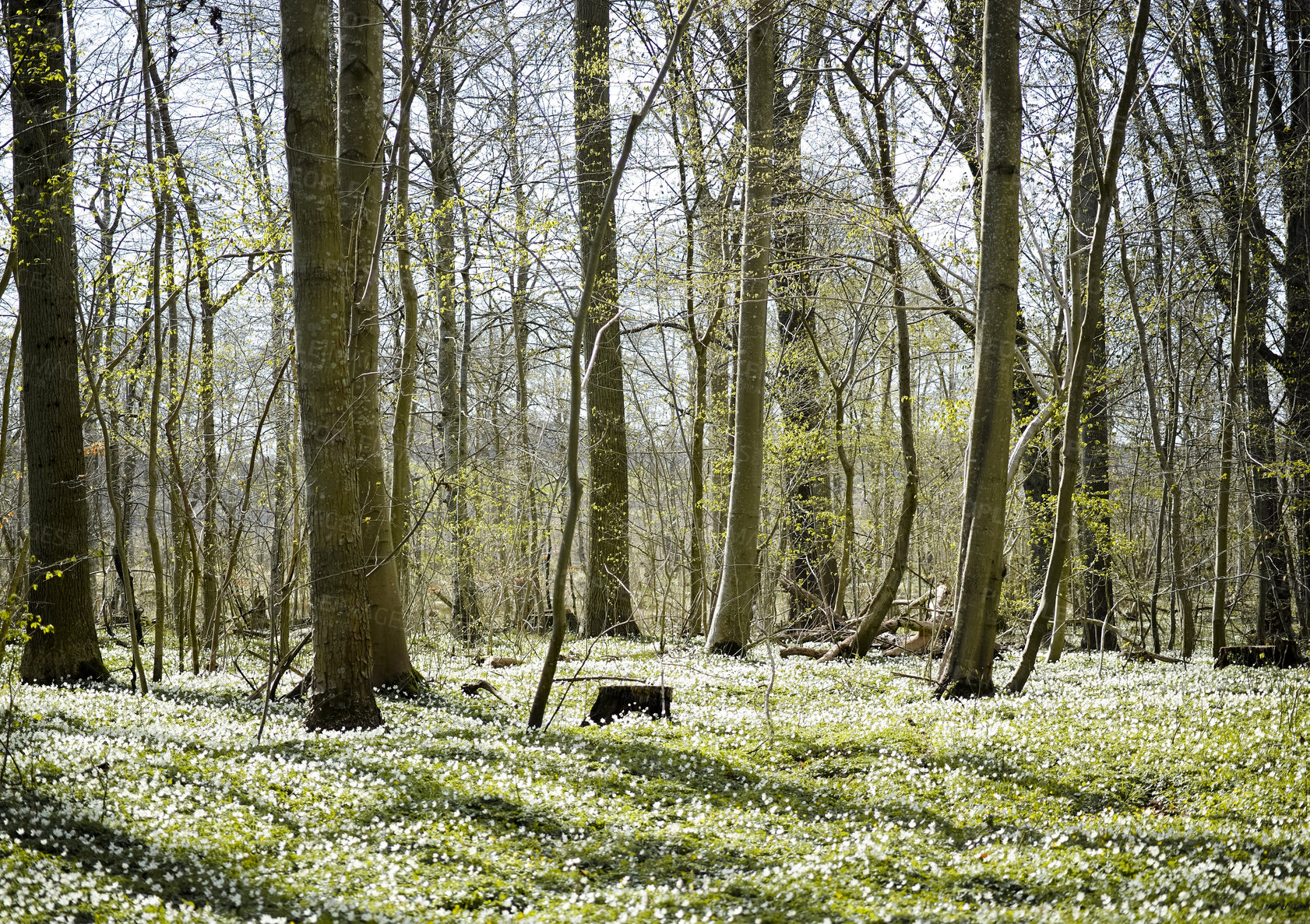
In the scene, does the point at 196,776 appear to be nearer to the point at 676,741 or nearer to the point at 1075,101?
the point at 676,741

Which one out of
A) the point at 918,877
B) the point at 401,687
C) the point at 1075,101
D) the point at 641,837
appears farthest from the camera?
the point at 1075,101

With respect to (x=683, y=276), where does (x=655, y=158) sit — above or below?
above

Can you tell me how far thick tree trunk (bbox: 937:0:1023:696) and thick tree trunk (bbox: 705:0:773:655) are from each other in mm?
4386

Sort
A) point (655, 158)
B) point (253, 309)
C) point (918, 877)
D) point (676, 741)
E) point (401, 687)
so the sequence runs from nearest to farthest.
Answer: point (918, 877) < point (676, 741) < point (401, 687) < point (655, 158) < point (253, 309)

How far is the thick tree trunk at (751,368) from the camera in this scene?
506 inches

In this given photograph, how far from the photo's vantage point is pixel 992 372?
28.4 ft

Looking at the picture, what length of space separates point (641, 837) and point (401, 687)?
4.62 meters

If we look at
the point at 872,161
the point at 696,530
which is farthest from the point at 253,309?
the point at 872,161

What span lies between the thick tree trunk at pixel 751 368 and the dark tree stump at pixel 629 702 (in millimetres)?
4377

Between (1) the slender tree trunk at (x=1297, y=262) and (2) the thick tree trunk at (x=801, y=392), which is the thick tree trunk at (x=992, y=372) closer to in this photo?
(2) the thick tree trunk at (x=801, y=392)

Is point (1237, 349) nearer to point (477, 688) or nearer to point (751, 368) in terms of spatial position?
point (751, 368)

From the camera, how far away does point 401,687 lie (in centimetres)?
915

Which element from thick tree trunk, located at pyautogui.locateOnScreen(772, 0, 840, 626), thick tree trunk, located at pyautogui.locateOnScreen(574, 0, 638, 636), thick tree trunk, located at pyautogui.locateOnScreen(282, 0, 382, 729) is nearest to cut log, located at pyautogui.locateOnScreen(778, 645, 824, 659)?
thick tree trunk, located at pyautogui.locateOnScreen(772, 0, 840, 626)

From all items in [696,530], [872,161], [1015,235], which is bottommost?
[696,530]
